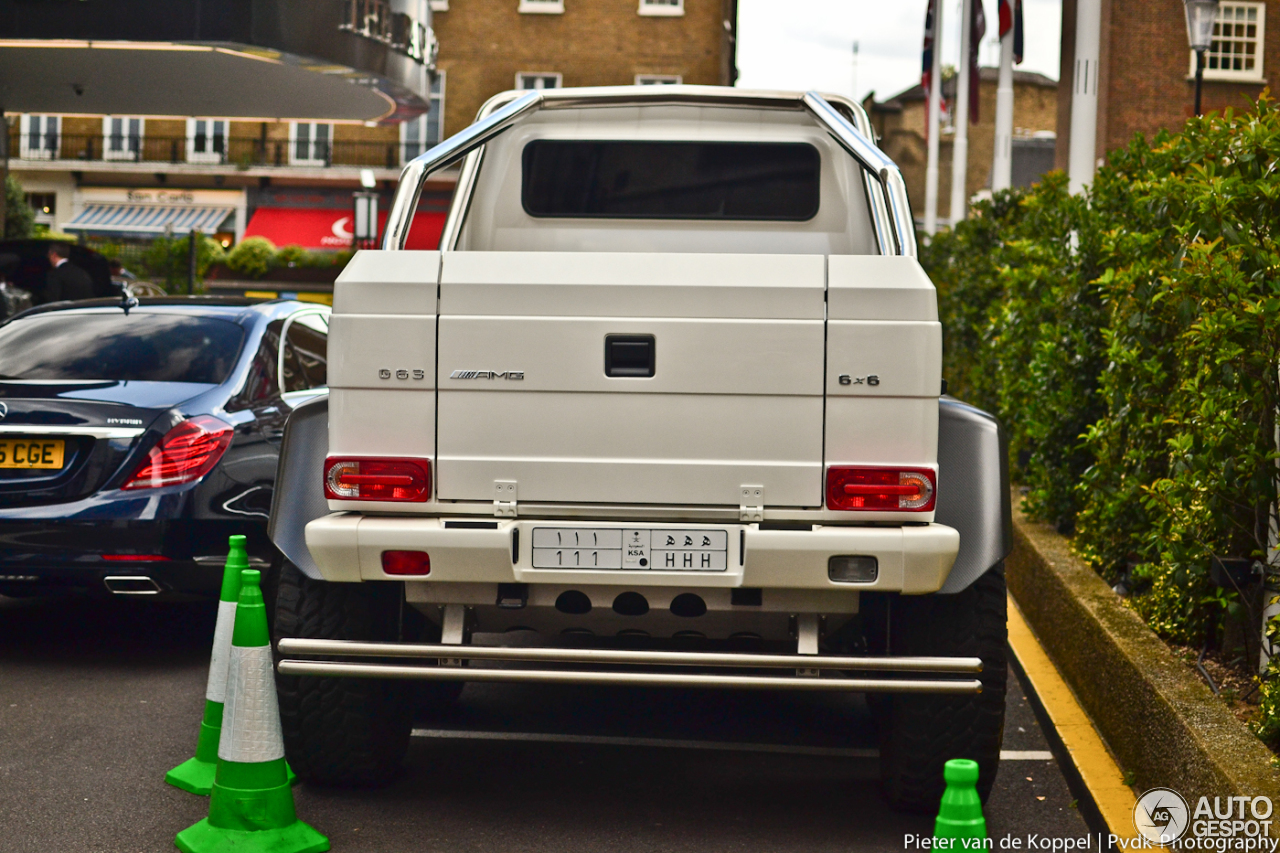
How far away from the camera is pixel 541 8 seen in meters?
46.6

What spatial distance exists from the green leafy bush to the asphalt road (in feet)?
111

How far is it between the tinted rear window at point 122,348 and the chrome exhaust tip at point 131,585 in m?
0.96

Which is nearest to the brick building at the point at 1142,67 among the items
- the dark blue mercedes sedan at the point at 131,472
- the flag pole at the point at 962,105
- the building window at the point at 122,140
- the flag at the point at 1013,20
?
the flag pole at the point at 962,105

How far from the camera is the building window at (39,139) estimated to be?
168 feet

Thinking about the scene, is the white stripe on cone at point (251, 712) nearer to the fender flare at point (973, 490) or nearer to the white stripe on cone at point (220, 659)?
the white stripe on cone at point (220, 659)

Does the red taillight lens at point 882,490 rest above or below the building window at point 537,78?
below

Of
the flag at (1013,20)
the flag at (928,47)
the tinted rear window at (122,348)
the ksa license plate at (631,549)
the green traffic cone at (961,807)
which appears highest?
the flag at (928,47)

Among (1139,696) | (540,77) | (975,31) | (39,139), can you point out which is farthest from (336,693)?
(39,139)

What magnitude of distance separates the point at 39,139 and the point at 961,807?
53.8 metres

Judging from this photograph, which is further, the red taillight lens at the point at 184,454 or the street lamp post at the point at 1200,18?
the street lamp post at the point at 1200,18

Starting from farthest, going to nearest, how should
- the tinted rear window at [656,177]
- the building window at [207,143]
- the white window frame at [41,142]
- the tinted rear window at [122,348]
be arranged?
the white window frame at [41,142]
the building window at [207,143]
the tinted rear window at [122,348]
the tinted rear window at [656,177]

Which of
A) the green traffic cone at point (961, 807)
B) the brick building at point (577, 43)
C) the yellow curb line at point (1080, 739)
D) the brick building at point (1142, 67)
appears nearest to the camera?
the green traffic cone at point (961, 807)

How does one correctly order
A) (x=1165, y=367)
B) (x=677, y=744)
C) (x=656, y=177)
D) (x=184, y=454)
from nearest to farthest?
(x=677, y=744), (x=656, y=177), (x=1165, y=367), (x=184, y=454)

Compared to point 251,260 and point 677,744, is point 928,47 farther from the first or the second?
point 677,744
